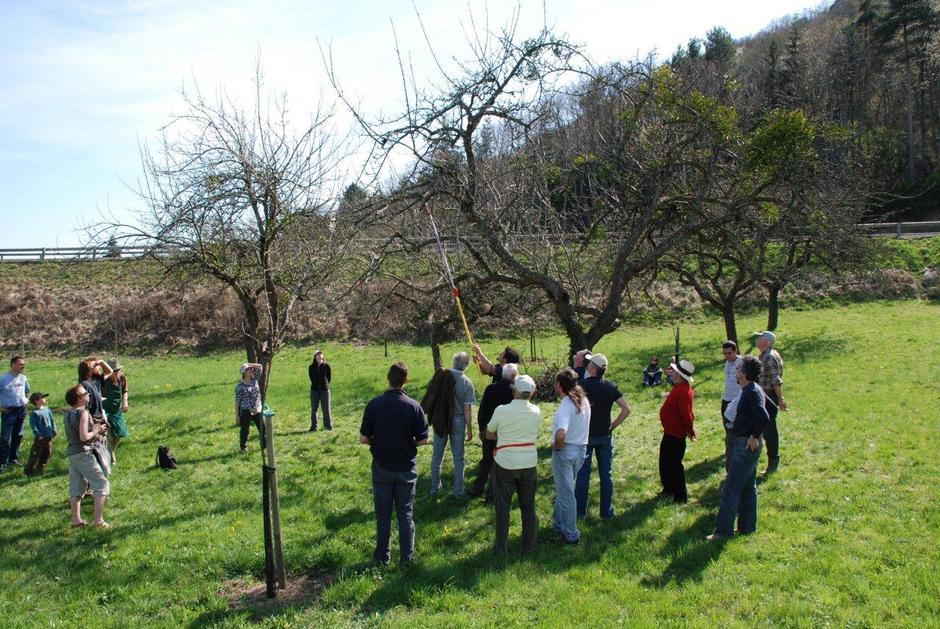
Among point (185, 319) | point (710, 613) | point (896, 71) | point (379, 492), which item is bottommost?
point (710, 613)

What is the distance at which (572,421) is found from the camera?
21.4 feet

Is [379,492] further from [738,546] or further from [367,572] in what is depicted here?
[738,546]

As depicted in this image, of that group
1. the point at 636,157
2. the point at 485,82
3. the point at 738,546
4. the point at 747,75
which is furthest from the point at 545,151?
the point at 747,75

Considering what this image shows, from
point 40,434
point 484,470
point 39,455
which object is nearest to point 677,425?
point 484,470

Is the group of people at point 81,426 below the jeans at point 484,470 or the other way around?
the other way around

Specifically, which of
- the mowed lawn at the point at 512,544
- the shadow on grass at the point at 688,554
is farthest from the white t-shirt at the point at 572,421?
the shadow on grass at the point at 688,554

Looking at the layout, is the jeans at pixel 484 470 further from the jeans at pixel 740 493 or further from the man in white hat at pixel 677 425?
the jeans at pixel 740 493

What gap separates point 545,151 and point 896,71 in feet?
140

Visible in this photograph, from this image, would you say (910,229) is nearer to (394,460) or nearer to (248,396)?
(248,396)

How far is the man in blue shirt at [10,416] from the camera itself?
10.4 m

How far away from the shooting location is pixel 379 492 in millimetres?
6168

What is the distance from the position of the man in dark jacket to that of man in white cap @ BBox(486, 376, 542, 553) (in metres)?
0.85

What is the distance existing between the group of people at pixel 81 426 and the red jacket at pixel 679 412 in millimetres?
6541

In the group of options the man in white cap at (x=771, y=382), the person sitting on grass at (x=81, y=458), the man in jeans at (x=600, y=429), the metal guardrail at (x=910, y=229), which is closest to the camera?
the man in jeans at (x=600, y=429)
